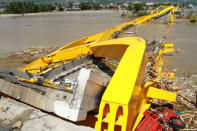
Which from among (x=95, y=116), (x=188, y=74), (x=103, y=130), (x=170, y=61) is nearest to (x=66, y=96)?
(x=95, y=116)

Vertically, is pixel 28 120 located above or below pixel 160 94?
above

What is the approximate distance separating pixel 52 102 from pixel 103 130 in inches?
32.9

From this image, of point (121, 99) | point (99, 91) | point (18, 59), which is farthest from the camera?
point (18, 59)

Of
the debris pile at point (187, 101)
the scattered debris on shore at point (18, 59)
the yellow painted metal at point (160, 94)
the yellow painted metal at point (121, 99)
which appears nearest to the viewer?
the yellow painted metal at point (121, 99)

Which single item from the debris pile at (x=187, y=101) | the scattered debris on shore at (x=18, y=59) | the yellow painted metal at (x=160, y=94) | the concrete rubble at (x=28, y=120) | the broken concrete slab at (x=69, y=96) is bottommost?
the debris pile at (x=187, y=101)

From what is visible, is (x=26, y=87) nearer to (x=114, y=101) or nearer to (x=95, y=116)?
(x=95, y=116)

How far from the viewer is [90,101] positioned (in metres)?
2.26

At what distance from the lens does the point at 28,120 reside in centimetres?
221

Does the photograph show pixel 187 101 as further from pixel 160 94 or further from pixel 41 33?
pixel 41 33

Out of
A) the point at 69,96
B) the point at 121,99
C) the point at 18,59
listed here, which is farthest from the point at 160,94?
the point at 18,59

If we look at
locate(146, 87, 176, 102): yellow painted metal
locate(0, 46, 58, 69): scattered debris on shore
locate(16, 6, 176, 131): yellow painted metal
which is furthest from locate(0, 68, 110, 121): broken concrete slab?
locate(0, 46, 58, 69): scattered debris on shore

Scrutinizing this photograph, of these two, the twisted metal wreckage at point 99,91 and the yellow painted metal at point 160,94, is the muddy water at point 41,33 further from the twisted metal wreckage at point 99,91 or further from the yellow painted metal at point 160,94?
the yellow painted metal at point 160,94

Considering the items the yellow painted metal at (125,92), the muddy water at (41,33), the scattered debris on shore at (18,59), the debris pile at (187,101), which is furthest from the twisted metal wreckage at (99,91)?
the muddy water at (41,33)

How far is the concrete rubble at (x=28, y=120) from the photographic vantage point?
81.7 inches
